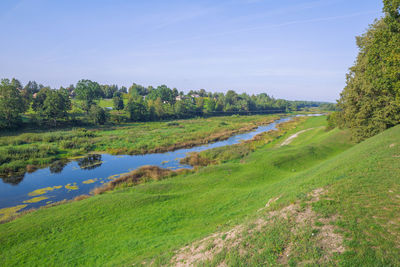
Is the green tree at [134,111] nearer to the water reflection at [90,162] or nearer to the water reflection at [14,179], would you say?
the water reflection at [90,162]

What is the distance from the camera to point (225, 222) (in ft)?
46.5

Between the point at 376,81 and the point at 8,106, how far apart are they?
94711mm

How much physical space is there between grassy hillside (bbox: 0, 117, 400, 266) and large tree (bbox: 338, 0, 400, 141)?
7.14m

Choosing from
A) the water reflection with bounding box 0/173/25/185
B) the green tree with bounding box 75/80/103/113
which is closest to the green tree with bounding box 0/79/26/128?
the green tree with bounding box 75/80/103/113

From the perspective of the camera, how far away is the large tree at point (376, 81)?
1750 centimetres

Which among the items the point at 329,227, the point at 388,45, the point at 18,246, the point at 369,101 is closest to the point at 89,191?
the point at 18,246

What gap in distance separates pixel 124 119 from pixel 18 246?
99.3 meters

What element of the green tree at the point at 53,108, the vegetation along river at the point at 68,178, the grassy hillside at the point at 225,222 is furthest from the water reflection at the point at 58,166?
the green tree at the point at 53,108

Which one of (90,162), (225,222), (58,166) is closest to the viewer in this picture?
(225,222)

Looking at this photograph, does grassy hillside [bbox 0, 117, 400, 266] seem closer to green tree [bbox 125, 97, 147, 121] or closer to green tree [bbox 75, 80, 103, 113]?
green tree [bbox 125, 97, 147, 121]

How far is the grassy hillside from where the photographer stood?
8.23 meters

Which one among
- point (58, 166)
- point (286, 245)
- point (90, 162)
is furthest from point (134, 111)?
point (286, 245)

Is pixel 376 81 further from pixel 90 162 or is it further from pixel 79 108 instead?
pixel 79 108

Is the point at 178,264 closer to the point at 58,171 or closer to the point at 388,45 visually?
the point at 388,45
